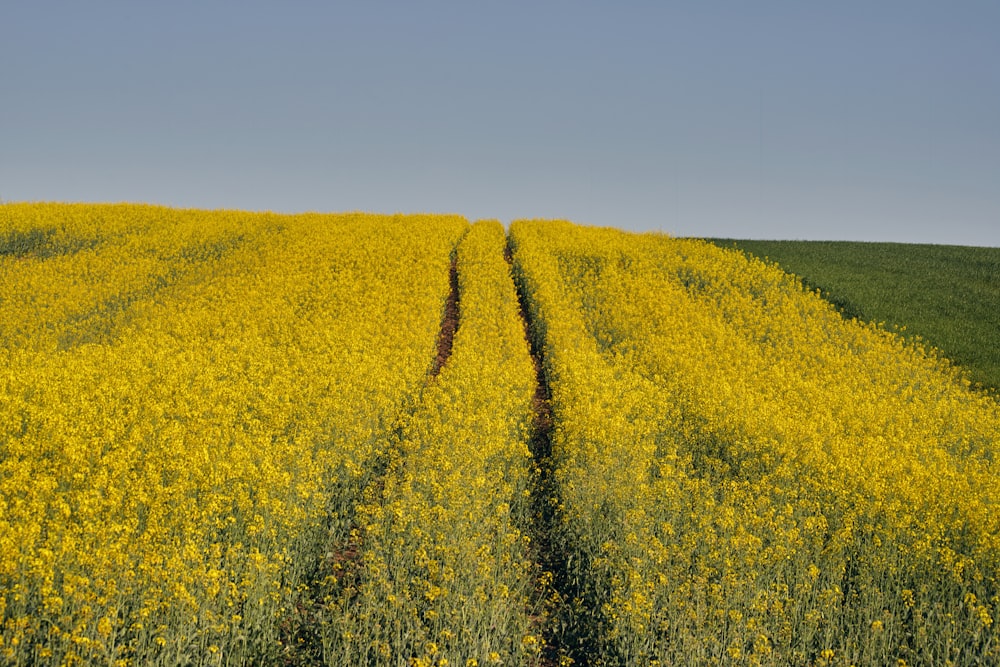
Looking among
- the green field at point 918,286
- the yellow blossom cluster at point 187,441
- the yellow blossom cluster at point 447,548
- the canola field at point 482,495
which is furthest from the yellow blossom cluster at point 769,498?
the yellow blossom cluster at point 187,441

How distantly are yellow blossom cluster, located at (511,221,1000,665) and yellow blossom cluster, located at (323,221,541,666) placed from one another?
883 mm

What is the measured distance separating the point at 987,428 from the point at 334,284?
2017cm

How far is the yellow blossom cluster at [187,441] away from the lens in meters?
6.92

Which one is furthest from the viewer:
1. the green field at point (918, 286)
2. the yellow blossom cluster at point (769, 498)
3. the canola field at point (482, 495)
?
the green field at point (918, 286)

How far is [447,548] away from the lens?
28.7 feet

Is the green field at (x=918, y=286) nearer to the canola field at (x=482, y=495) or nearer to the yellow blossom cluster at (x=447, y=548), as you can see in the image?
the canola field at (x=482, y=495)

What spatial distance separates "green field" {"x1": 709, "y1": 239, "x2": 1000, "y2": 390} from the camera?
84.3 feet

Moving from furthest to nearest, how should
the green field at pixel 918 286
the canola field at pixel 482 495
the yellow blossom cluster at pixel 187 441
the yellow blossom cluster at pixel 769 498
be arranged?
the green field at pixel 918 286 < the yellow blossom cluster at pixel 769 498 < the canola field at pixel 482 495 < the yellow blossom cluster at pixel 187 441

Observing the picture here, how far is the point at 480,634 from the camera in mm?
7723

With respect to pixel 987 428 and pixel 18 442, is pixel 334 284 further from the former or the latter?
pixel 987 428

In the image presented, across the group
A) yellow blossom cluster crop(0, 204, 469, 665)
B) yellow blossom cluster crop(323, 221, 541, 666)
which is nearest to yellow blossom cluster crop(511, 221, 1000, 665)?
yellow blossom cluster crop(323, 221, 541, 666)

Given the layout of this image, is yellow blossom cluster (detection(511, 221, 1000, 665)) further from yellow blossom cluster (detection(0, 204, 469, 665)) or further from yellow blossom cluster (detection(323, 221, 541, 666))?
yellow blossom cluster (detection(0, 204, 469, 665))

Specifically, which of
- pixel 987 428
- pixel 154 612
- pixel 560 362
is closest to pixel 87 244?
pixel 560 362

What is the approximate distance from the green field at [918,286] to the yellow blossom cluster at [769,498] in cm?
263
